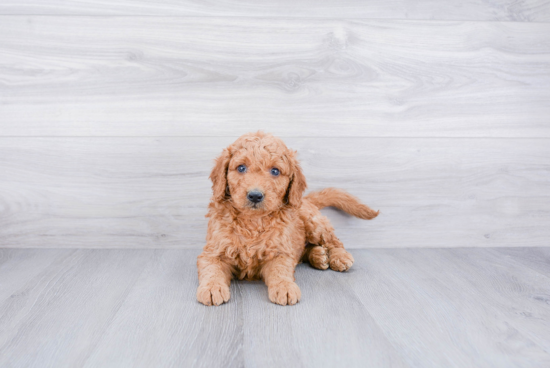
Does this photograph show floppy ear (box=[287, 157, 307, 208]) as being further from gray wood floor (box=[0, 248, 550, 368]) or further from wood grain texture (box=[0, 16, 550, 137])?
wood grain texture (box=[0, 16, 550, 137])

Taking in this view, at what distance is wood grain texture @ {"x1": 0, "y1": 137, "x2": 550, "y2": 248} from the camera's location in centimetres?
172

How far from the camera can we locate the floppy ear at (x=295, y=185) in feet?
4.51

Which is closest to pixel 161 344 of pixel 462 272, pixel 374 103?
pixel 462 272

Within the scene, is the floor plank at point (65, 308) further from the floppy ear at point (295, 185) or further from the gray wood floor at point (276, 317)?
the floppy ear at point (295, 185)

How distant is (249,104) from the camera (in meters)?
1.72

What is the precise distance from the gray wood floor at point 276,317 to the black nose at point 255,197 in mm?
307

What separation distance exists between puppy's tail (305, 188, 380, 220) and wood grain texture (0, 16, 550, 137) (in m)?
0.27

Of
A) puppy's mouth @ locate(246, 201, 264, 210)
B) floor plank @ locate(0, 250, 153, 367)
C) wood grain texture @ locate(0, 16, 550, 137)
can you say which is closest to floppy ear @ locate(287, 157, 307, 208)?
puppy's mouth @ locate(246, 201, 264, 210)

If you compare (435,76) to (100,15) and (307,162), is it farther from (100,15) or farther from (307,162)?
(100,15)

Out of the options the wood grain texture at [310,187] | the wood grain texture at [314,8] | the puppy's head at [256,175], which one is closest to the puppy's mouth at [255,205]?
the puppy's head at [256,175]

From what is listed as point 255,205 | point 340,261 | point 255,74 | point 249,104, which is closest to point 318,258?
point 340,261

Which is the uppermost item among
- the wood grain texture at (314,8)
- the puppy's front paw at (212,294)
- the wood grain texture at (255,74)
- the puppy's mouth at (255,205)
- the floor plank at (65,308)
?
the wood grain texture at (314,8)

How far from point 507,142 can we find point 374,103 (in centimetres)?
66

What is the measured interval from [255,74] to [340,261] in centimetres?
87
